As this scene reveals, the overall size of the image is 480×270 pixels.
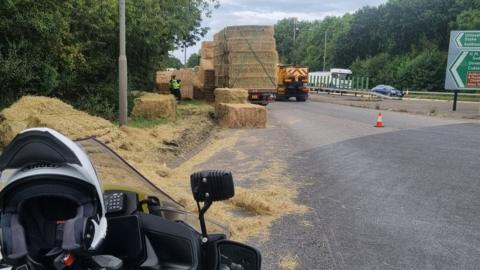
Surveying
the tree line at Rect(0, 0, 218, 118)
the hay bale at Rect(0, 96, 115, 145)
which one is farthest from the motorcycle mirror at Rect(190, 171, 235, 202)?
the tree line at Rect(0, 0, 218, 118)

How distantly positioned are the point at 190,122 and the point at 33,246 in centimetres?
1654

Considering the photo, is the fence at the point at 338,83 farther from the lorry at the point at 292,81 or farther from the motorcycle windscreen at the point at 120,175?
the motorcycle windscreen at the point at 120,175

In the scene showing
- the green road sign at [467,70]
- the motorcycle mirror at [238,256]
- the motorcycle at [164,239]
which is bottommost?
the motorcycle mirror at [238,256]

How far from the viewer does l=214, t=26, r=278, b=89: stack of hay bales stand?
28.3 m

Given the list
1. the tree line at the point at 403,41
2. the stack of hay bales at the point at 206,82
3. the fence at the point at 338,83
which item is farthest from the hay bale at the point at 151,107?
the tree line at the point at 403,41

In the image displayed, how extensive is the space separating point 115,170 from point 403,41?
8512cm

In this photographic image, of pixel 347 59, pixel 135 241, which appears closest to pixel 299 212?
pixel 135 241

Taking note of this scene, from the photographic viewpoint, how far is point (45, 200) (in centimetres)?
179

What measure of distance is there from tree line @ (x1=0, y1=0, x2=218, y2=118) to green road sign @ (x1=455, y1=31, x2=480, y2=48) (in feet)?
47.7

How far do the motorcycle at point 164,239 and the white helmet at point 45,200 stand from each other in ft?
0.44

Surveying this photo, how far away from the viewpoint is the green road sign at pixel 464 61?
26.6 meters

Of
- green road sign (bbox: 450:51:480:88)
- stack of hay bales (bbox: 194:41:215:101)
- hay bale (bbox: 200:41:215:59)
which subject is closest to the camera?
green road sign (bbox: 450:51:480:88)

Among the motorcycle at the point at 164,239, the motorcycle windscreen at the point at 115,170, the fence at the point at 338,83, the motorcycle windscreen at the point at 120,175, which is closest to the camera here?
the motorcycle at the point at 164,239

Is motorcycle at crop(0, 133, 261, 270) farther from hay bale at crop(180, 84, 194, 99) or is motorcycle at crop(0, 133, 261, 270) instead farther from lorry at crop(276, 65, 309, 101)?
lorry at crop(276, 65, 309, 101)
